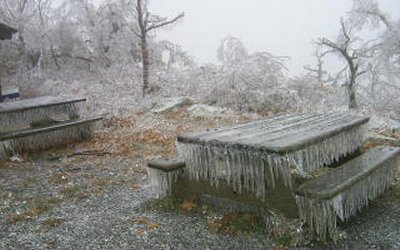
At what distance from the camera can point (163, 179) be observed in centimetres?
509

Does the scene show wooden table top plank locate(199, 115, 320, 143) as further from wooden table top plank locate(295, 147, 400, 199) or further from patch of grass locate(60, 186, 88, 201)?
patch of grass locate(60, 186, 88, 201)

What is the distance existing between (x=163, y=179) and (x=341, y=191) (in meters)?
2.16

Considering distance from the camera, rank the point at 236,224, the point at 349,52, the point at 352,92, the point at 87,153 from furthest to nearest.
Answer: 1. the point at 349,52
2. the point at 352,92
3. the point at 87,153
4. the point at 236,224

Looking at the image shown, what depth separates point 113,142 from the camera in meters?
9.43

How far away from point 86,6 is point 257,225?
57.9 ft

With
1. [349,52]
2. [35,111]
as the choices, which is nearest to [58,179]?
[35,111]

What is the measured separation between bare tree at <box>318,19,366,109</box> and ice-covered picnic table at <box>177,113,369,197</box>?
10750 millimetres

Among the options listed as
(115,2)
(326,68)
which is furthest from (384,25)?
(115,2)

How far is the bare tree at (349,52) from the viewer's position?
15.3m

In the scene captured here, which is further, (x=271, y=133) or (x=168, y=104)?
(x=168, y=104)

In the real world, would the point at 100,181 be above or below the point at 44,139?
below

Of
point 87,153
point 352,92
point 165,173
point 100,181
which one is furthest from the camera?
point 352,92

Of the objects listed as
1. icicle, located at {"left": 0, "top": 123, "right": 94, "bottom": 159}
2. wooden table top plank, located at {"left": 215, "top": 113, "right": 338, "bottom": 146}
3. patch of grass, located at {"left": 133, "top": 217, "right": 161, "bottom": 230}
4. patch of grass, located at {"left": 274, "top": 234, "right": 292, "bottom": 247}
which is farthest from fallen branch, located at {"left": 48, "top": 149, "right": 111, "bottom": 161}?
patch of grass, located at {"left": 274, "top": 234, "right": 292, "bottom": 247}

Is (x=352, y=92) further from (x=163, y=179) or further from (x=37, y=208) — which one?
(x=37, y=208)
